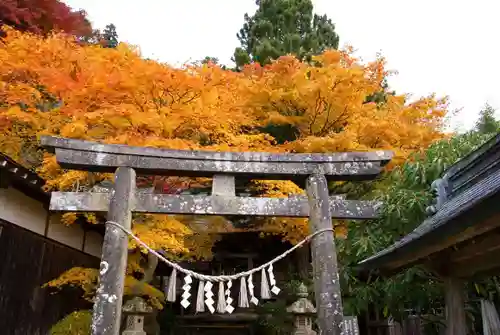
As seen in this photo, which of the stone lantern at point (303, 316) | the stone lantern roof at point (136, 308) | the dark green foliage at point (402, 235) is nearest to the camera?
the dark green foliage at point (402, 235)

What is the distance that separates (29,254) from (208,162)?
625 cm

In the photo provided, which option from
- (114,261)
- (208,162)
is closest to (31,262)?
(114,261)

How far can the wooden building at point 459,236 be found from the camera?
14.4 ft

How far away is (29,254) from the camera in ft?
32.2

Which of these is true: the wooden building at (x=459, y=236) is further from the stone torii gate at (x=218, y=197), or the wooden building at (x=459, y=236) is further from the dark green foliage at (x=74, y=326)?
the dark green foliage at (x=74, y=326)

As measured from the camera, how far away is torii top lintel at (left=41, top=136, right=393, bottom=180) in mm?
5863

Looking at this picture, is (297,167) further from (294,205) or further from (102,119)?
(102,119)

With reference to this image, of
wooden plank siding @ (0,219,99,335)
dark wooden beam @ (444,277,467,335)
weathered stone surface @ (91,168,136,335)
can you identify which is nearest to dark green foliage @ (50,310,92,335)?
wooden plank siding @ (0,219,99,335)

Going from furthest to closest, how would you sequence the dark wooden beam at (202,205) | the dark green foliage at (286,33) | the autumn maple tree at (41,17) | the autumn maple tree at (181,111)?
the dark green foliage at (286,33), the autumn maple tree at (41,17), the autumn maple tree at (181,111), the dark wooden beam at (202,205)

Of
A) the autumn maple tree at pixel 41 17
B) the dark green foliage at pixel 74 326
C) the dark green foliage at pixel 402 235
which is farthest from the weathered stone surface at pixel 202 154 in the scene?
the autumn maple tree at pixel 41 17

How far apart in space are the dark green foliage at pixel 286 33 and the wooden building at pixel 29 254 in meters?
11.2

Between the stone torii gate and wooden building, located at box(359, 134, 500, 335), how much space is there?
3.10ft

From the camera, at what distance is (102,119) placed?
10.6 metres

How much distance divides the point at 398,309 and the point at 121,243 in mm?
6471
